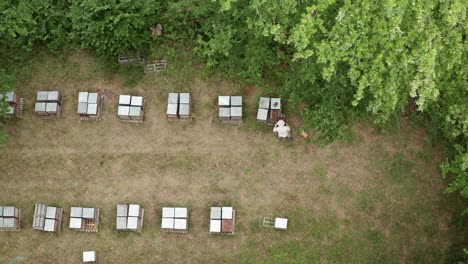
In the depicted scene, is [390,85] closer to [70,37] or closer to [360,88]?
[360,88]

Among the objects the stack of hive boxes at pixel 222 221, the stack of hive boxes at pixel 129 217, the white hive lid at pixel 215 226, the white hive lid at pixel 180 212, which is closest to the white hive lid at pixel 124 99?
the stack of hive boxes at pixel 129 217

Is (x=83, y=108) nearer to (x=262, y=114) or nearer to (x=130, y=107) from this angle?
(x=130, y=107)

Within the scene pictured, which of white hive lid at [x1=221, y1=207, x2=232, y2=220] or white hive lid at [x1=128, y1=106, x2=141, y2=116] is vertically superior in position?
white hive lid at [x1=128, y1=106, x2=141, y2=116]

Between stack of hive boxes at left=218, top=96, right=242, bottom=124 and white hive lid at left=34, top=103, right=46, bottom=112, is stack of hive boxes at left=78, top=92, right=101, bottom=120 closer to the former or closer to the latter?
white hive lid at left=34, top=103, right=46, bottom=112

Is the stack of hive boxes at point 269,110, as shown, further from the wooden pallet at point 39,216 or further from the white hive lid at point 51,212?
the wooden pallet at point 39,216

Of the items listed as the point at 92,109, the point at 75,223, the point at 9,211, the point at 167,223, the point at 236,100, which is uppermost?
the point at 236,100

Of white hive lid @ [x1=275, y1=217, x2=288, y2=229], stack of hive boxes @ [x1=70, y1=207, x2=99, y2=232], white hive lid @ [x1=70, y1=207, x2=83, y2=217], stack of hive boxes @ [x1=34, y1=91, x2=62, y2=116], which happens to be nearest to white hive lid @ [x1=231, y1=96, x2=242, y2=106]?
white hive lid @ [x1=275, y1=217, x2=288, y2=229]

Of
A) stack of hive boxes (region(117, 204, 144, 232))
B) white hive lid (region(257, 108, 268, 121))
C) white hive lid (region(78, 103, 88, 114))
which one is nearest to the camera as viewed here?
stack of hive boxes (region(117, 204, 144, 232))

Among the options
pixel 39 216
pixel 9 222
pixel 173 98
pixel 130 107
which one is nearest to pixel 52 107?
pixel 130 107
